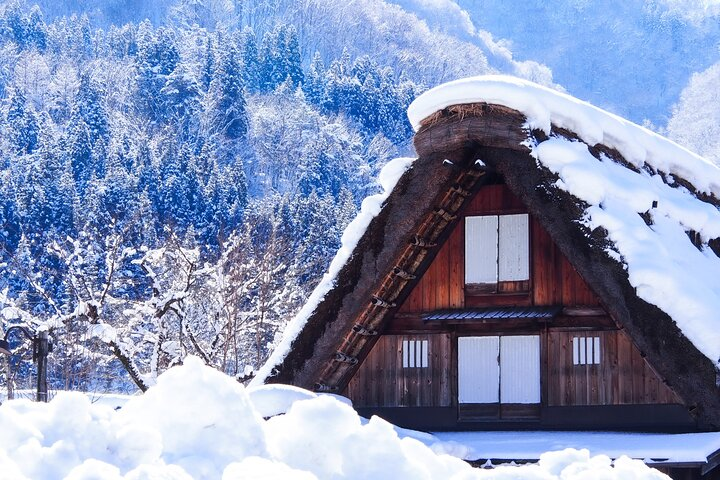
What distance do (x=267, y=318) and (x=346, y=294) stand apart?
20925 mm

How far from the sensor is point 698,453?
388 inches

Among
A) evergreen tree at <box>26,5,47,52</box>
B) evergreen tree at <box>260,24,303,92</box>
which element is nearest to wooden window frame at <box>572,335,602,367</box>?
evergreen tree at <box>260,24,303,92</box>

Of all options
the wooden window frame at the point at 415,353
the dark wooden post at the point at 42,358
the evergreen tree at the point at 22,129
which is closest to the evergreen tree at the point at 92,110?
the evergreen tree at the point at 22,129

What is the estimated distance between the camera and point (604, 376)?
11781mm

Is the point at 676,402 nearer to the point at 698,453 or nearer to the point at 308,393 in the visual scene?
the point at 698,453

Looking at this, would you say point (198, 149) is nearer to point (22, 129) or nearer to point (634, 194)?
point (22, 129)

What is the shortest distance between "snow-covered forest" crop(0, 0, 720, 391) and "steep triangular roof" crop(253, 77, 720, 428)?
5723 millimetres

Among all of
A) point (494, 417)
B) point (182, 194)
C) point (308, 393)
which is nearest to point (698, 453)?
point (494, 417)

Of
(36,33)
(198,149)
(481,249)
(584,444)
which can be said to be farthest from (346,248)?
(36,33)

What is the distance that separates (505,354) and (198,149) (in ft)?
220

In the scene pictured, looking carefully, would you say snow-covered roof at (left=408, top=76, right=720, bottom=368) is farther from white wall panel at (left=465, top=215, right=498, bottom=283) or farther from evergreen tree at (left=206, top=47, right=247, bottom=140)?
evergreen tree at (left=206, top=47, right=247, bottom=140)

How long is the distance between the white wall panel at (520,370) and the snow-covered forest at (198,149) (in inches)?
280

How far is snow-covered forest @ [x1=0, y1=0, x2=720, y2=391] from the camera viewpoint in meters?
30.2

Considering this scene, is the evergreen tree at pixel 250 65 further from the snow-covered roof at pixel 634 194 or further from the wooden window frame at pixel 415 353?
the snow-covered roof at pixel 634 194
